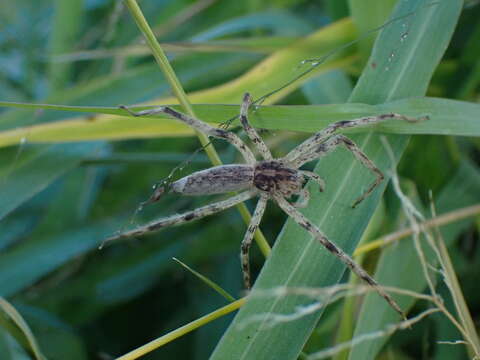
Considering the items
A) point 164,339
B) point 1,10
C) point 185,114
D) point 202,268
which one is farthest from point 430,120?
point 1,10

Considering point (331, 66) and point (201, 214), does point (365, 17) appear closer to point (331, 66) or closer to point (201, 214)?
point (331, 66)

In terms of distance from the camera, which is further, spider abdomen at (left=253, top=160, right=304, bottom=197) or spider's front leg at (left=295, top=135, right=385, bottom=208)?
spider abdomen at (left=253, top=160, right=304, bottom=197)

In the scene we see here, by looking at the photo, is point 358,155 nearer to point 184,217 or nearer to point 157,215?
point 184,217

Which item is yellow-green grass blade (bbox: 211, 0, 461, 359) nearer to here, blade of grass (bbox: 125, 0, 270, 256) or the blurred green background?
blade of grass (bbox: 125, 0, 270, 256)

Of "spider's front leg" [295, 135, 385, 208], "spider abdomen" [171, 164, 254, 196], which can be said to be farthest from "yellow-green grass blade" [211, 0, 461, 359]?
"spider abdomen" [171, 164, 254, 196]

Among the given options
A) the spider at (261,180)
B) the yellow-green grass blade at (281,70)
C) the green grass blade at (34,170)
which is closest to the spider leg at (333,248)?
the spider at (261,180)

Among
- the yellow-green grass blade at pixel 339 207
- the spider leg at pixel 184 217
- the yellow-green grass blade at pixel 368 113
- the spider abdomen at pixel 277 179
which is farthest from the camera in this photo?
the spider abdomen at pixel 277 179

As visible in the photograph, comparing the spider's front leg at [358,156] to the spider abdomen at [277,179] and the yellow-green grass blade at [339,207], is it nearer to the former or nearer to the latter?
the yellow-green grass blade at [339,207]

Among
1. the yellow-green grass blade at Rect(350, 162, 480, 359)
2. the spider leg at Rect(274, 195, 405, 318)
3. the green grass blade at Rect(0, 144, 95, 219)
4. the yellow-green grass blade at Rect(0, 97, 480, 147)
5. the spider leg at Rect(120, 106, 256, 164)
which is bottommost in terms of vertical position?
the yellow-green grass blade at Rect(350, 162, 480, 359)
